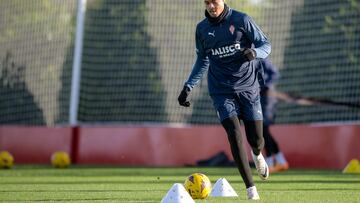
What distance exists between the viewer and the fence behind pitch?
20.7m

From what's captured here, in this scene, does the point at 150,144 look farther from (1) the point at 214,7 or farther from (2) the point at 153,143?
(1) the point at 214,7

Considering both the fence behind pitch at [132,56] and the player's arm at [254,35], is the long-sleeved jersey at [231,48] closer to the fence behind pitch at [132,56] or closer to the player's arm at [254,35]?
the player's arm at [254,35]

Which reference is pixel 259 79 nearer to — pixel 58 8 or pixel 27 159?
pixel 27 159

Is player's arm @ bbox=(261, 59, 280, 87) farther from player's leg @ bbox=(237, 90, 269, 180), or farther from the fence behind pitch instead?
player's leg @ bbox=(237, 90, 269, 180)

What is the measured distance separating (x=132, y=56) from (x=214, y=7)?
12052 millimetres

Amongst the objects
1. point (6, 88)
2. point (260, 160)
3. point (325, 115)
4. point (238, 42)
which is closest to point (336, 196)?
point (260, 160)

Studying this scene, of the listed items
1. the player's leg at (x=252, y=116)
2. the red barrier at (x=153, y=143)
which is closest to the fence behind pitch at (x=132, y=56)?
the red barrier at (x=153, y=143)

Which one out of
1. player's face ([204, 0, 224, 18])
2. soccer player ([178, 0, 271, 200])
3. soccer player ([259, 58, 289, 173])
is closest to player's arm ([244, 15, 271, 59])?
soccer player ([178, 0, 271, 200])

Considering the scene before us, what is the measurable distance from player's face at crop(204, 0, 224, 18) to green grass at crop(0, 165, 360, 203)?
1794 mm

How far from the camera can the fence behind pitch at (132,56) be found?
20.7 m

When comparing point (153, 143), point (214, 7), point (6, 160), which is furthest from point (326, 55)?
point (214, 7)

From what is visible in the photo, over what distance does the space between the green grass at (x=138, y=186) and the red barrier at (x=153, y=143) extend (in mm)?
2340

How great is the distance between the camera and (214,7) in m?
9.84

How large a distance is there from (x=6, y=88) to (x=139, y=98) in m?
3.02
